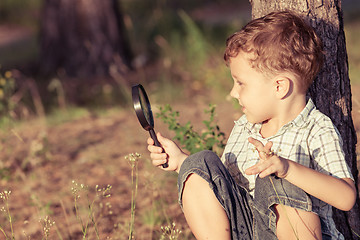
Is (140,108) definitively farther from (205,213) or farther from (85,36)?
(85,36)

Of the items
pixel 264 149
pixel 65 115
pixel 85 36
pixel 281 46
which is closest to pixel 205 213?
pixel 264 149

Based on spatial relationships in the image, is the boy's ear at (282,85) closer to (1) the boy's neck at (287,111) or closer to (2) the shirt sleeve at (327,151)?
(1) the boy's neck at (287,111)

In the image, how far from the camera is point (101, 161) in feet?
15.2

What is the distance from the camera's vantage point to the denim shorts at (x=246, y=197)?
7.07 feet

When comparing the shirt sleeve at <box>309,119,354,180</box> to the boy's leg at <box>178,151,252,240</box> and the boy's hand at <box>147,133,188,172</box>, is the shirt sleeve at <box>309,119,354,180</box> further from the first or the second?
the boy's hand at <box>147,133,188,172</box>

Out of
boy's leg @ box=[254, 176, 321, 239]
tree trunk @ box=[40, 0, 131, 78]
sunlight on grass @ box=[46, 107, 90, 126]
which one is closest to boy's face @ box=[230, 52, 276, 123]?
boy's leg @ box=[254, 176, 321, 239]

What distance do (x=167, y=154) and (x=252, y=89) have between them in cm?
61

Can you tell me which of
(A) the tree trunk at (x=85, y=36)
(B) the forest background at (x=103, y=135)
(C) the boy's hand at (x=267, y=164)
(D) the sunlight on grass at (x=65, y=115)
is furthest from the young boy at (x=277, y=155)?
(A) the tree trunk at (x=85, y=36)

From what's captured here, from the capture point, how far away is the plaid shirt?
223 cm

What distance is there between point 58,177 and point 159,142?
191 centimetres

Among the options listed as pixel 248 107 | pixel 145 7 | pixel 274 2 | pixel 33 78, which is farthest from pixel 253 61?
pixel 145 7

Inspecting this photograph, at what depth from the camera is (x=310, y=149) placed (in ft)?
7.60

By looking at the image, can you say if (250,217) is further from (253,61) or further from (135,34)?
(135,34)

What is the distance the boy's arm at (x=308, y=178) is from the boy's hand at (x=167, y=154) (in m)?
0.69
